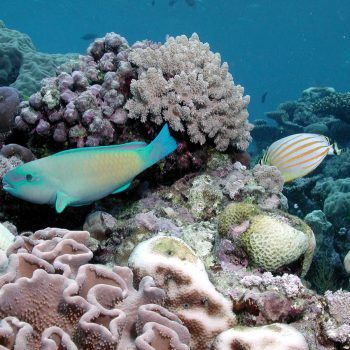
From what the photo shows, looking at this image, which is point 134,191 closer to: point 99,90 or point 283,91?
point 99,90

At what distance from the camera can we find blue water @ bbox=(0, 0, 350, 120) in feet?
245

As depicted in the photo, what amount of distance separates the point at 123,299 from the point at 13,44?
11565 millimetres

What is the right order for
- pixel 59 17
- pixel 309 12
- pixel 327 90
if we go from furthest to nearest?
pixel 59 17
pixel 309 12
pixel 327 90

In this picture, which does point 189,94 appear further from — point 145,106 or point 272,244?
point 272,244

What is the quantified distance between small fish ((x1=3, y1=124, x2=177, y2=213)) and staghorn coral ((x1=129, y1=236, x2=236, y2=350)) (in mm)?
838

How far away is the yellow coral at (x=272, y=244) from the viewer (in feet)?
8.19

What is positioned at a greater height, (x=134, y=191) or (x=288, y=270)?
(x=134, y=191)

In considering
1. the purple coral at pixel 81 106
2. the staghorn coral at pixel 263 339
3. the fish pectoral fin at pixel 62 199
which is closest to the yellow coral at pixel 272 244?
the staghorn coral at pixel 263 339

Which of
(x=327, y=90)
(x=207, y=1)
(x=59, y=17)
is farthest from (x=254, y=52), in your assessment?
(x=327, y=90)

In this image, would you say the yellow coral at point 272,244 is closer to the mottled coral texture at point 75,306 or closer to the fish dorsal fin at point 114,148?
the mottled coral texture at point 75,306

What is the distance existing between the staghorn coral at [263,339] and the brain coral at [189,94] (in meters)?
2.17

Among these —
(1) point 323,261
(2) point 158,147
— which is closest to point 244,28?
(1) point 323,261

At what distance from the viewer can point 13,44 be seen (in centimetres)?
1152

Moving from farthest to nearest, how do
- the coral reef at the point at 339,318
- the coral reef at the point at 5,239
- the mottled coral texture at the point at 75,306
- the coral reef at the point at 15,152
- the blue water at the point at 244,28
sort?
the blue water at the point at 244,28
the coral reef at the point at 15,152
the coral reef at the point at 5,239
the coral reef at the point at 339,318
the mottled coral texture at the point at 75,306
